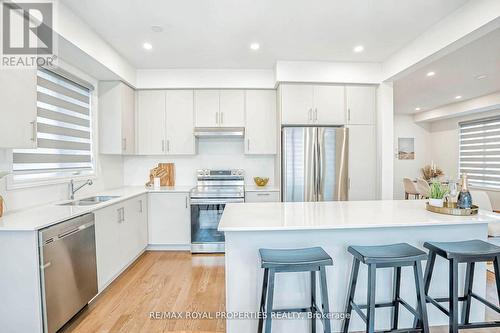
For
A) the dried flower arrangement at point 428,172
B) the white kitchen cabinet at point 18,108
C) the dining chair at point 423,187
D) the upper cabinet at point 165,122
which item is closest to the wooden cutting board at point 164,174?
the upper cabinet at point 165,122

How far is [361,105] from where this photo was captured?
374 centimetres

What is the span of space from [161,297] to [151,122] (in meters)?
2.57

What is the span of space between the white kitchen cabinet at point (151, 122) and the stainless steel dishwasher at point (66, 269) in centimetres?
187

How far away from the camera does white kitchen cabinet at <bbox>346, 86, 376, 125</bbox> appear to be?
3727mm

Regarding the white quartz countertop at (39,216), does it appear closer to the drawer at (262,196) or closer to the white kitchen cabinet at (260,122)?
the drawer at (262,196)

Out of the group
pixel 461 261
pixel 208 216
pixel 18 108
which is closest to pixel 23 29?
pixel 18 108

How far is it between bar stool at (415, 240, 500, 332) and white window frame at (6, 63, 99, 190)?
11.2 feet

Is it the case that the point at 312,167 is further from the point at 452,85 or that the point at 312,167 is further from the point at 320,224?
the point at 452,85

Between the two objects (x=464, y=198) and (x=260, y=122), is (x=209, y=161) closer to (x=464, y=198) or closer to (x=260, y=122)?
(x=260, y=122)

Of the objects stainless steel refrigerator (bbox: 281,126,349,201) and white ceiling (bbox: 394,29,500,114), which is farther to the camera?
stainless steel refrigerator (bbox: 281,126,349,201)

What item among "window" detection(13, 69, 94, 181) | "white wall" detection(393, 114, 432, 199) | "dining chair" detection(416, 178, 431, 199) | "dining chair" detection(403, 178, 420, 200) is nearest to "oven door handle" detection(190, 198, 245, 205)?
"window" detection(13, 69, 94, 181)

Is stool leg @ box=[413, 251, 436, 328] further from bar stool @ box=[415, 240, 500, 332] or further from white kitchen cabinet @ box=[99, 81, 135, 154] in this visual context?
white kitchen cabinet @ box=[99, 81, 135, 154]

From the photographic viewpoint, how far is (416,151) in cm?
792

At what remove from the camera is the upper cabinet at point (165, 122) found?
3963 millimetres
